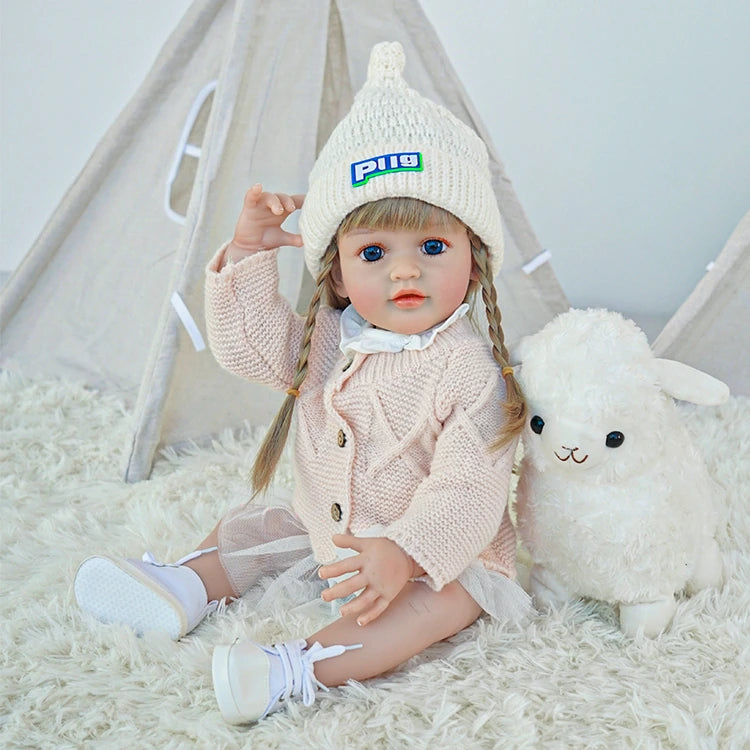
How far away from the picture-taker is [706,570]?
1.12m

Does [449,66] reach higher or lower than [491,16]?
lower

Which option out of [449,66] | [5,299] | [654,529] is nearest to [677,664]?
[654,529]

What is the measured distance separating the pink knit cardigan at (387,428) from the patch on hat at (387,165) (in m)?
0.19

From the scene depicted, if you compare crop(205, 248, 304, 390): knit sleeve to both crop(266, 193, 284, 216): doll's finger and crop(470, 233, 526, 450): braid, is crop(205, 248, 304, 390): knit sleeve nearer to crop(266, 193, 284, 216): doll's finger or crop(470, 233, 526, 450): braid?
crop(266, 193, 284, 216): doll's finger

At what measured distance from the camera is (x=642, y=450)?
1.04m

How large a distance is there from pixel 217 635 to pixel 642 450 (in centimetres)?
53

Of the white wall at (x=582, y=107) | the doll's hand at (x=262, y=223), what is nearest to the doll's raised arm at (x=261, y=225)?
the doll's hand at (x=262, y=223)

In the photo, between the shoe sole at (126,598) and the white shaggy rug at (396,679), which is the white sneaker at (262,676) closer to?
the white shaggy rug at (396,679)

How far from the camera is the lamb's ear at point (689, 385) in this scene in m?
1.04

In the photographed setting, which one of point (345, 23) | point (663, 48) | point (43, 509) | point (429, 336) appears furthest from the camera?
point (663, 48)

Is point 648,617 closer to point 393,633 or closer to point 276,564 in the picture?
point 393,633

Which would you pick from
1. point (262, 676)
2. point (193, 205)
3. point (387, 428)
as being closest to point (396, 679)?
point (262, 676)

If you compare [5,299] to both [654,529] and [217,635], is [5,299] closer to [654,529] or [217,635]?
[217,635]

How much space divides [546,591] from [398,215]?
49 centimetres
